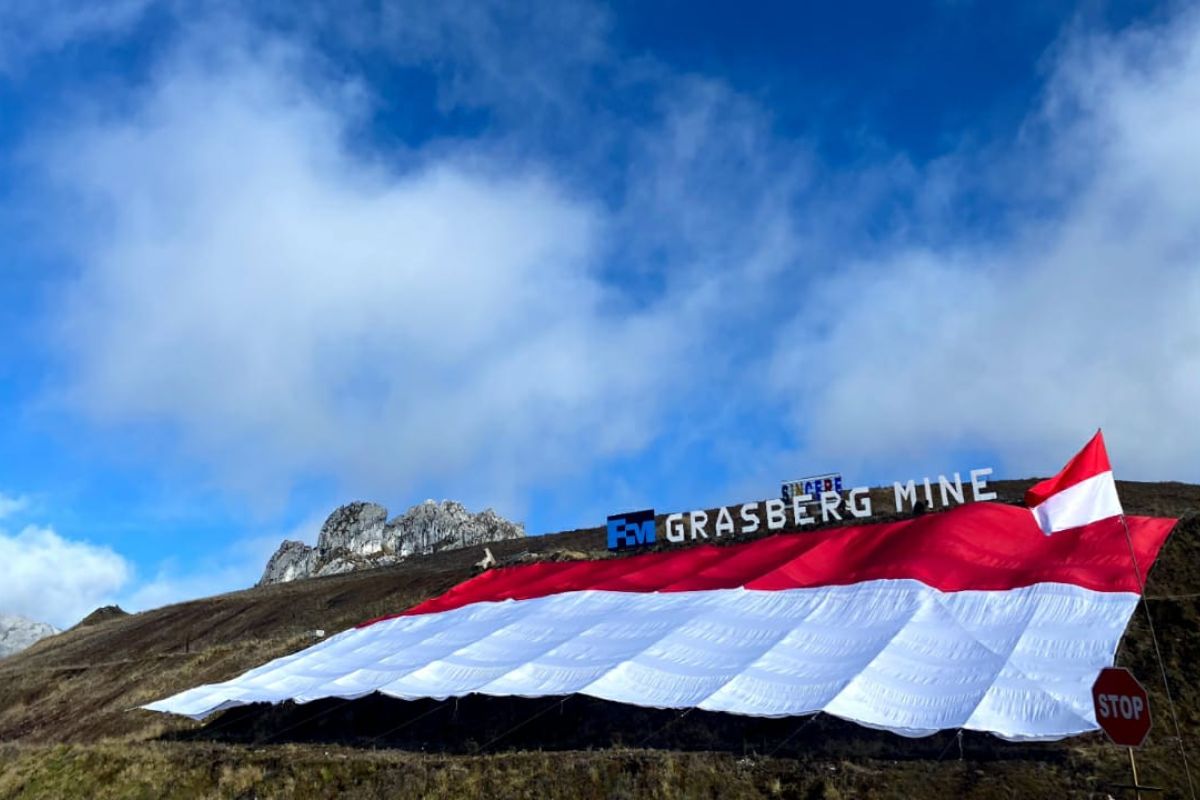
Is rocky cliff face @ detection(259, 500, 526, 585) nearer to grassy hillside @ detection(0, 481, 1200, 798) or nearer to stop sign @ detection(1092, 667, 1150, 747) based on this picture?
grassy hillside @ detection(0, 481, 1200, 798)

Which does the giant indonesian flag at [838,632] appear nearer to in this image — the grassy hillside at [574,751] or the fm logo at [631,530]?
the grassy hillside at [574,751]

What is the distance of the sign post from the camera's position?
10.5 meters

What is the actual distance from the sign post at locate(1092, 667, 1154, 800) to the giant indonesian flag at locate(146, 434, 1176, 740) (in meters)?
2.71

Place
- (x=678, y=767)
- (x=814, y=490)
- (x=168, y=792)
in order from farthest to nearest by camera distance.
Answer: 1. (x=814, y=490)
2. (x=168, y=792)
3. (x=678, y=767)

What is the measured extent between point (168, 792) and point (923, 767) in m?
17.8

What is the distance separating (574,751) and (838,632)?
21.7 ft

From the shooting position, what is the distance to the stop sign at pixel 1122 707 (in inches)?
413

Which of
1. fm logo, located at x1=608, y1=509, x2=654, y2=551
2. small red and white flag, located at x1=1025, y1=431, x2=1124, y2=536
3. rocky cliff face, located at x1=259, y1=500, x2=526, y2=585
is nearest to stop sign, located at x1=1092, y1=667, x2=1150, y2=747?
small red and white flag, located at x1=1025, y1=431, x2=1124, y2=536

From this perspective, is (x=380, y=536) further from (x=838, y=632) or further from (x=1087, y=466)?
(x=1087, y=466)

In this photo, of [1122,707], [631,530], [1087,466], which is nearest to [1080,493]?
[1087,466]

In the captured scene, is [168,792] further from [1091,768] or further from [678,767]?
[1091,768]

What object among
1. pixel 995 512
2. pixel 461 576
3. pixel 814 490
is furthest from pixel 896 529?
pixel 461 576

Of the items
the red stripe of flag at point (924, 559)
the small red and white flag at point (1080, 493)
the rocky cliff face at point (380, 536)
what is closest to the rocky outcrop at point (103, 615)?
the rocky cliff face at point (380, 536)

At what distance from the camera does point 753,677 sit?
17.4m
